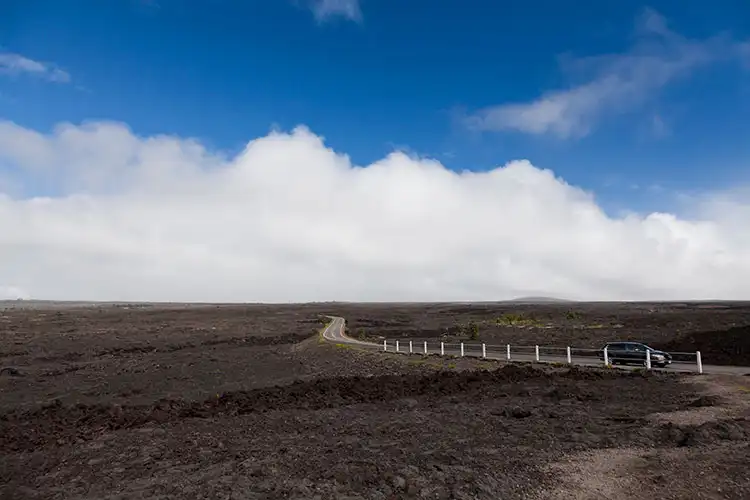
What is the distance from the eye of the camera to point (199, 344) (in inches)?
2400

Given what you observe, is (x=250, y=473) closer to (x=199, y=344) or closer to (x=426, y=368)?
(x=426, y=368)

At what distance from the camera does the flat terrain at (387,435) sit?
12.0 metres

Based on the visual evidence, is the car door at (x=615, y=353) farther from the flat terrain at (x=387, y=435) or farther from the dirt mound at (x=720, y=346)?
the flat terrain at (x=387, y=435)

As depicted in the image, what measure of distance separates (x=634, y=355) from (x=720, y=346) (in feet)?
42.5

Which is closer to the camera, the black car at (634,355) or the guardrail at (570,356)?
the guardrail at (570,356)

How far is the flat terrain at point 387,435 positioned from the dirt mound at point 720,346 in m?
13.6

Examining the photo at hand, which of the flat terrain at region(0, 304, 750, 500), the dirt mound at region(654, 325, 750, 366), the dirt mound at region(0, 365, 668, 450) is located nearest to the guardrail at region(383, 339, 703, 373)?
the dirt mound at region(654, 325, 750, 366)

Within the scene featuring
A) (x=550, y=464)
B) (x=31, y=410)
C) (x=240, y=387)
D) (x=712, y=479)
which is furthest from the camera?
(x=240, y=387)

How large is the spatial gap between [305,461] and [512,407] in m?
10.00

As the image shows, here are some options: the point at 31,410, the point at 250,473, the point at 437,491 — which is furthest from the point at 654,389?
the point at 31,410

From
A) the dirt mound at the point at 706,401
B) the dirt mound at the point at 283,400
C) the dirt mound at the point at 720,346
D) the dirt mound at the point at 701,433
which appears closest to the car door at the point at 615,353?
the dirt mound at the point at 720,346

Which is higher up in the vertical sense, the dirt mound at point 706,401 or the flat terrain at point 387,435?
the dirt mound at point 706,401

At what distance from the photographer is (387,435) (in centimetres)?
1717

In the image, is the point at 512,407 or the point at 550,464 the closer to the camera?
the point at 550,464
